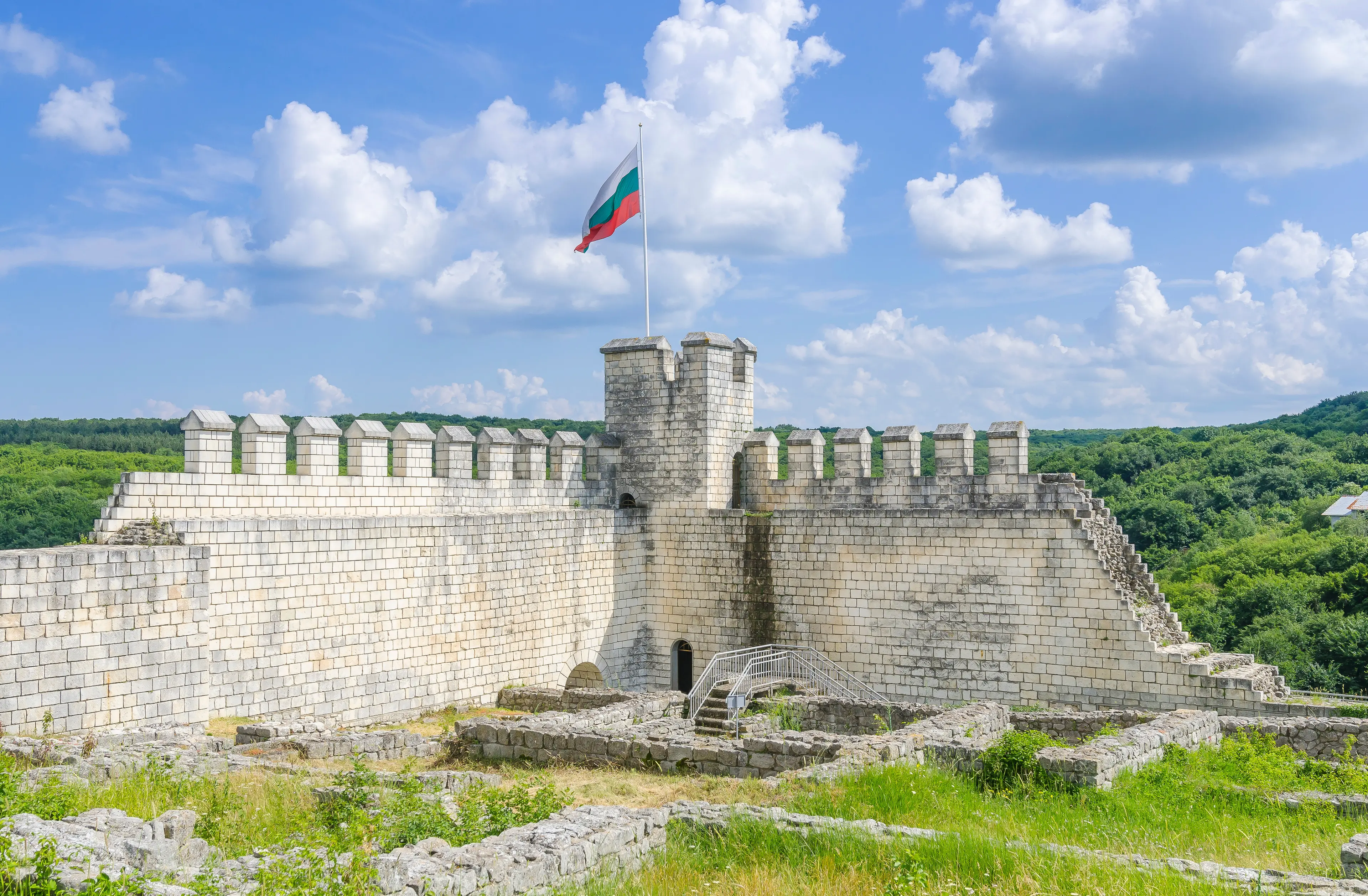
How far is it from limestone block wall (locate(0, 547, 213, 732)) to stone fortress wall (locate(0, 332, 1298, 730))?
0.8 inches

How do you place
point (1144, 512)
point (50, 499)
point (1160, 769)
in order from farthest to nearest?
point (1144, 512), point (50, 499), point (1160, 769)

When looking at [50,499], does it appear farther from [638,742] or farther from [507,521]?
[638,742]

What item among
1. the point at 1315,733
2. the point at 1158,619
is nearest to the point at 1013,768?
the point at 1315,733

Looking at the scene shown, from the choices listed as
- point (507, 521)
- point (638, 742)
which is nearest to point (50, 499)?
point (507, 521)

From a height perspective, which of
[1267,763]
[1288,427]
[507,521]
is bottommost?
[1267,763]

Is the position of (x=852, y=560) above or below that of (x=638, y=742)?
above

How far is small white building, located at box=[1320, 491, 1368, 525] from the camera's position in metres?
34.2

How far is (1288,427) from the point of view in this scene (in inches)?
2496

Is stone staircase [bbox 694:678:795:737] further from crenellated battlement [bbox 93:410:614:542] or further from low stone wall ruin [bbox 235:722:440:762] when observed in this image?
crenellated battlement [bbox 93:410:614:542]

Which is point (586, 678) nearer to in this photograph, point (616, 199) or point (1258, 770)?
point (616, 199)

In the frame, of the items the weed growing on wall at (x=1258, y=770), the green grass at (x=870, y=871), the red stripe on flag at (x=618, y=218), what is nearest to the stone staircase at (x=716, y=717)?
the weed growing on wall at (x=1258, y=770)

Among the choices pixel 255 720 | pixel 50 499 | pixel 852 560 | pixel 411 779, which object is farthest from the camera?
pixel 50 499

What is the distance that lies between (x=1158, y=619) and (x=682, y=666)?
7.18 meters

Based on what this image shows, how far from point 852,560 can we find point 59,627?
403 inches
